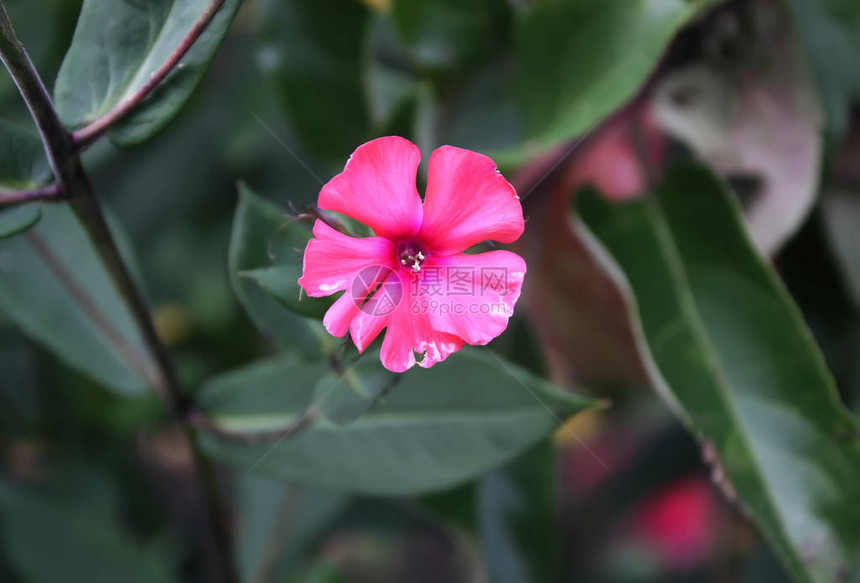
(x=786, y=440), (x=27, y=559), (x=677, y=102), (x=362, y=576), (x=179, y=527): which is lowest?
(x=362, y=576)

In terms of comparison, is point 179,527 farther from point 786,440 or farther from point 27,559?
point 786,440

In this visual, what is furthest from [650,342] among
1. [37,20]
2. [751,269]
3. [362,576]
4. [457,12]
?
[362,576]

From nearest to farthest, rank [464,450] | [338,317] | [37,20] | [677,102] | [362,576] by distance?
[338,317]
[464,450]
[677,102]
[37,20]
[362,576]

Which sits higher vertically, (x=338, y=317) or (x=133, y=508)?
(x=338, y=317)

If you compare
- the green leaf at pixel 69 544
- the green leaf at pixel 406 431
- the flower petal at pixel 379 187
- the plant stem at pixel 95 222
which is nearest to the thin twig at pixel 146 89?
the plant stem at pixel 95 222

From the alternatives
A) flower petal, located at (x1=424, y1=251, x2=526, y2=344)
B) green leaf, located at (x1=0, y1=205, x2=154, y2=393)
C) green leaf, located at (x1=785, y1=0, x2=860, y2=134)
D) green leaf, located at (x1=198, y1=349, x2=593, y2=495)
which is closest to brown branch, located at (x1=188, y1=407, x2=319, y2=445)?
green leaf, located at (x1=198, y1=349, x2=593, y2=495)

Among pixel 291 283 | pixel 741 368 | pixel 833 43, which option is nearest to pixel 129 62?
pixel 291 283
